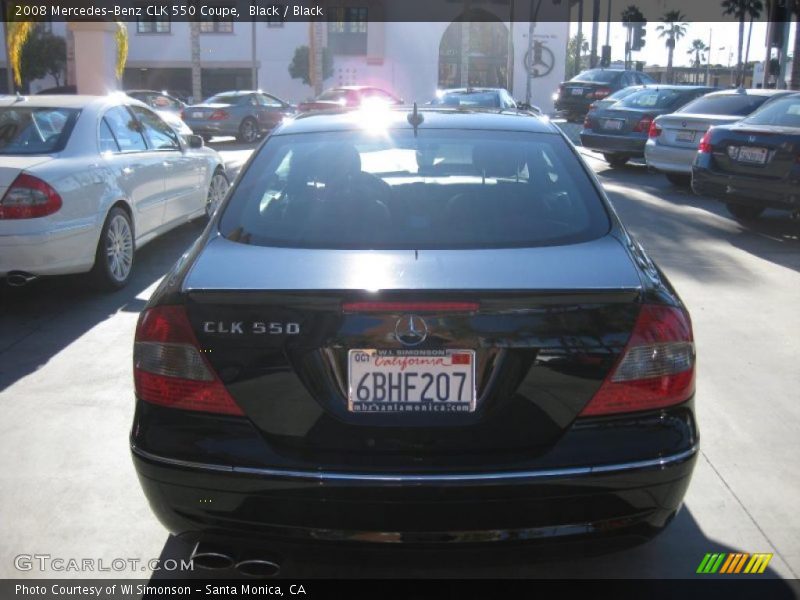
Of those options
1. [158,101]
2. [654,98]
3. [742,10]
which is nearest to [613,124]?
[654,98]

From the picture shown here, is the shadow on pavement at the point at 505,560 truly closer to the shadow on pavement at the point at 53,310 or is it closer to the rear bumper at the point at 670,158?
the shadow on pavement at the point at 53,310

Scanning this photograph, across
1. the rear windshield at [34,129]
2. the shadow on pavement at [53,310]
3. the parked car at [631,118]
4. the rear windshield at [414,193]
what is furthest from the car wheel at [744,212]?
the rear windshield at [414,193]

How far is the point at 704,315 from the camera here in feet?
21.3

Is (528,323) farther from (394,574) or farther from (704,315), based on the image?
(704,315)

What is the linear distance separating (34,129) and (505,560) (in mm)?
5569

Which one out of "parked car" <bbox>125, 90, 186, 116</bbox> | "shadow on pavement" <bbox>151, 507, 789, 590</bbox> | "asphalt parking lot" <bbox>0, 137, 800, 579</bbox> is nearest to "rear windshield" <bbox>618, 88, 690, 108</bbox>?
"asphalt parking lot" <bbox>0, 137, 800, 579</bbox>

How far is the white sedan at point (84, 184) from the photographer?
19.7 feet

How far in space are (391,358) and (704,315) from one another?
14.9 feet

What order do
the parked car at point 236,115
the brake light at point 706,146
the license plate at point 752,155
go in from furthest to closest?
the parked car at point 236,115 → the brake light at point 706,146 → the license plate at point 752,155

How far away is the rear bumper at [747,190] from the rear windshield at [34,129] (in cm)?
658

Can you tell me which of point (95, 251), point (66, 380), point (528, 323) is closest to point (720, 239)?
point (95, 251)

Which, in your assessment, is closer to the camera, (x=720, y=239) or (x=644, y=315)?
(x=644, y=315)

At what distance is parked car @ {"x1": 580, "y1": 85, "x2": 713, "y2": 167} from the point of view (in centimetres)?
1497

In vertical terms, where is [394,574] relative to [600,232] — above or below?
below
